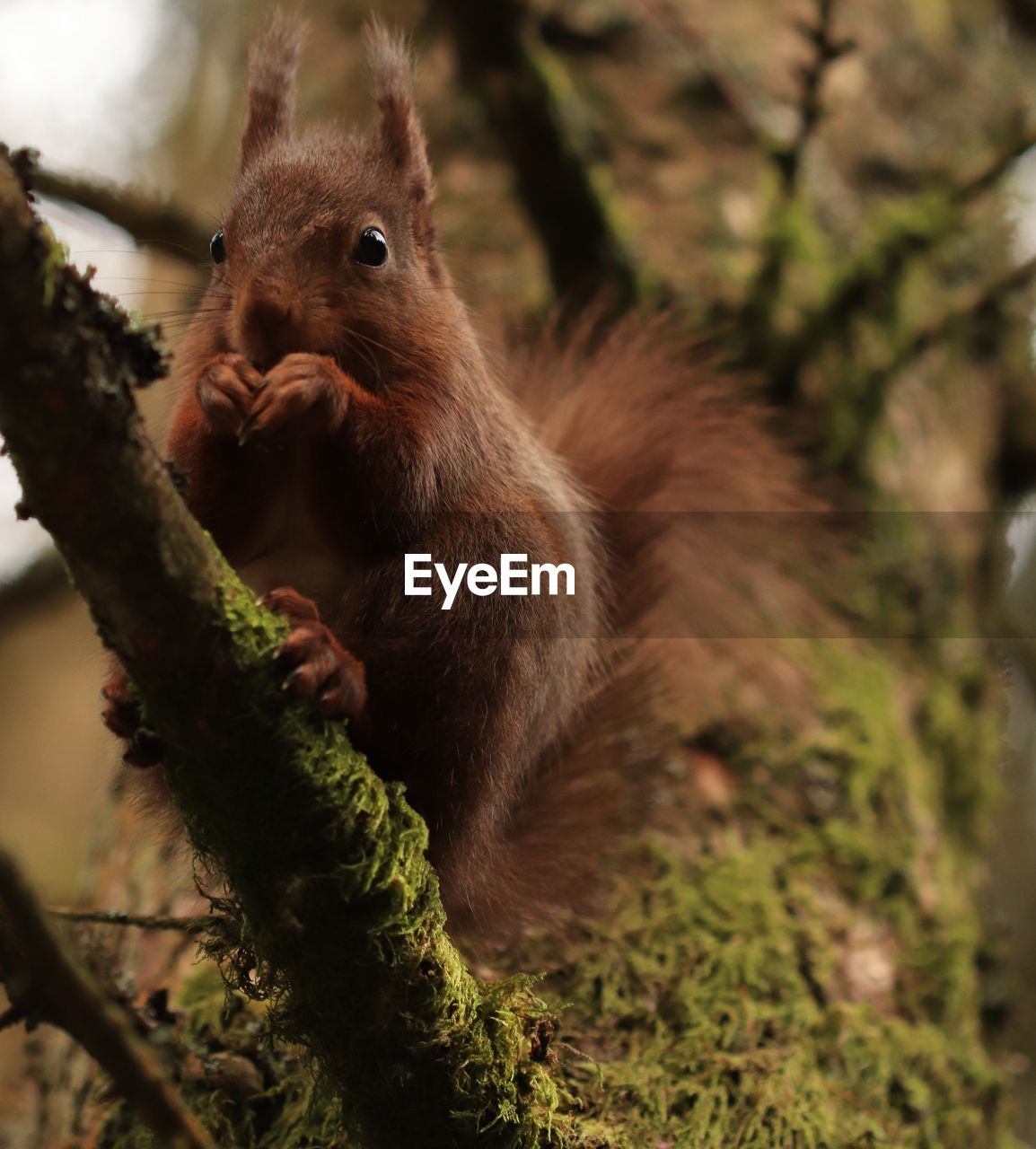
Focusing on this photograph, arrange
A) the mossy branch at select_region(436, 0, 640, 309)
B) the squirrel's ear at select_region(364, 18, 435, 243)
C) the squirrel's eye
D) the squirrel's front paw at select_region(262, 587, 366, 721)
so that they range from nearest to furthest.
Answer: the squirrel's front paw at select_region(262, 587, 366, 721)
the squirrel's eye
the squirrel's ear at select_region(364, 18, 435, 243)
the mossy branch at select_region(436, 0, 640, 309)

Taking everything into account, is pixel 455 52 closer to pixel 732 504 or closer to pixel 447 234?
pixel 447 234

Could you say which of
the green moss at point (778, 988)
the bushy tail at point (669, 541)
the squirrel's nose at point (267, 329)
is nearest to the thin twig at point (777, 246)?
the bushy tail at point (669, 541)

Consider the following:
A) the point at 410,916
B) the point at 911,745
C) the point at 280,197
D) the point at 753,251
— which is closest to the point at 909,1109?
the point at 911,745

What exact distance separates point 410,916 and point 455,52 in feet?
9.18

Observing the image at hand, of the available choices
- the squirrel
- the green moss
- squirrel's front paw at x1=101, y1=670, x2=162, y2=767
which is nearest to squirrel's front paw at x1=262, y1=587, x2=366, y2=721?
the squirrel

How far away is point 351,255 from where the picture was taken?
240 cm

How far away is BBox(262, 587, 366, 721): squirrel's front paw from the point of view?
5.57 ft

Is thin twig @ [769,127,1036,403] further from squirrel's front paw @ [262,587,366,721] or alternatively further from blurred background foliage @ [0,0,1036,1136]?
squirrel's front paw @ [262,587,366,721]

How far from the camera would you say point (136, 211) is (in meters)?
3.18

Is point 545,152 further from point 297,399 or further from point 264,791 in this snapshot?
point 264,791

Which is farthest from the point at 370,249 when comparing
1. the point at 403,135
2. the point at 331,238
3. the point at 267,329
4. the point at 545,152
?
the point at 545,152

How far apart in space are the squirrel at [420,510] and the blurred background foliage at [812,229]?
15.4 inches

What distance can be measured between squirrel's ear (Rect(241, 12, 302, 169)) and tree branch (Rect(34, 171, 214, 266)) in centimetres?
44

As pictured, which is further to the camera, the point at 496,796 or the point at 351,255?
the point at 351,255
